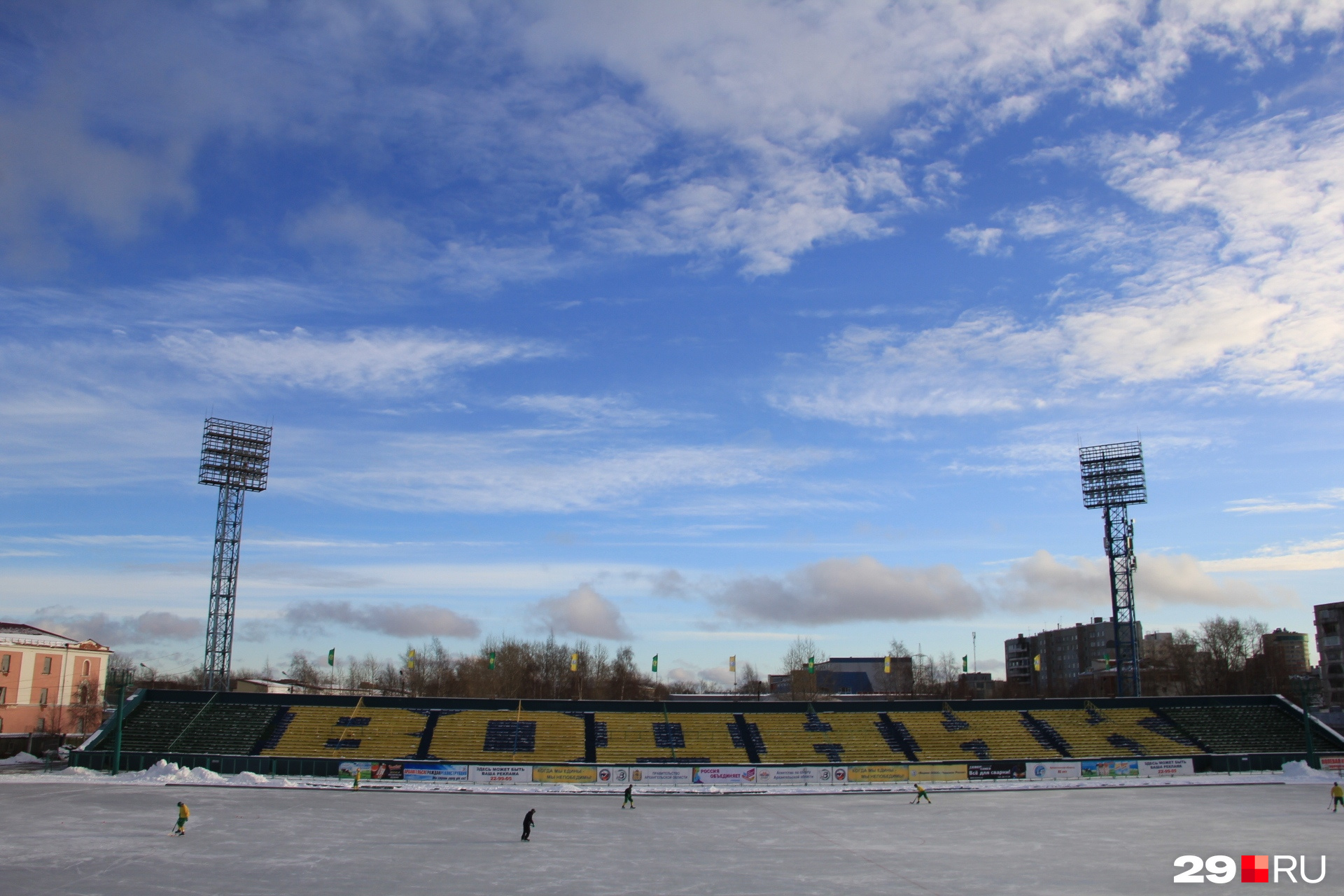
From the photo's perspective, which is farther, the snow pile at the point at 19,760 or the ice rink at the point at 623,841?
the snow pile at the point at 19,760

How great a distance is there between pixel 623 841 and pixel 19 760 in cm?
5308

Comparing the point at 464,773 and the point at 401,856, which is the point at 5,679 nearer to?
the point at 464,773

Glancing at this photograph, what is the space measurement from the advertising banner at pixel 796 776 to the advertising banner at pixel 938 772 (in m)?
5.68

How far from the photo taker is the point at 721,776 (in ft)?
181

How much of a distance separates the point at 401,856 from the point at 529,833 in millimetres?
6524

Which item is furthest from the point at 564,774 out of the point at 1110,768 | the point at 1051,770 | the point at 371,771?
the point at 1110,768

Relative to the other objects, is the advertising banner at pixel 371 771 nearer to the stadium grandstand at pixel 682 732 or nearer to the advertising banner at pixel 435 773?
the advertising banner at pixel 435 773

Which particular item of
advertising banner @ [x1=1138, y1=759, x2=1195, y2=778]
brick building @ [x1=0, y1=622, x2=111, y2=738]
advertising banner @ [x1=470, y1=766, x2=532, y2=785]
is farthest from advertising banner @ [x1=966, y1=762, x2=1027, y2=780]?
brick building @ [x1=0, y1=622, x2=111, y2=738]

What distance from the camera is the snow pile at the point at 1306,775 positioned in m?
56.0

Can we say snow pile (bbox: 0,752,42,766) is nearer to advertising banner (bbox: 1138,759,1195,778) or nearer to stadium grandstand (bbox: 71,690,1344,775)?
stadium grandstand (bbox: 71,690,1344,775)

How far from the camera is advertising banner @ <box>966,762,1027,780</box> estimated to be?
185 feet

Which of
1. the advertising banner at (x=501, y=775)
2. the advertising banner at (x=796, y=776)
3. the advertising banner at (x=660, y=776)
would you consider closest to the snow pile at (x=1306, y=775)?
the advertising banner at (x=796, y=776)

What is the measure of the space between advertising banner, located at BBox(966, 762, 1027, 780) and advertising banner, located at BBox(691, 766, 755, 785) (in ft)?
47.6

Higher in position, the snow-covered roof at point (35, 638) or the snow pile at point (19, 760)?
the snow-covered roof at point (35, 638)
